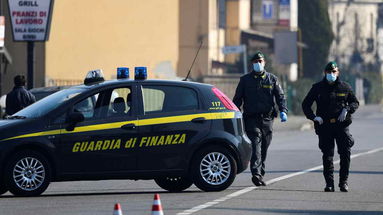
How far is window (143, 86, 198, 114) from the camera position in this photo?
14945 millimetres

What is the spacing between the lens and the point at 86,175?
1455 cm

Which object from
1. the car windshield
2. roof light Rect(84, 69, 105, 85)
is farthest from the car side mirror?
roof light Rect(84, 69, 105, 85)

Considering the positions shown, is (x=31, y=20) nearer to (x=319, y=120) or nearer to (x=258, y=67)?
(x=258, y=67)

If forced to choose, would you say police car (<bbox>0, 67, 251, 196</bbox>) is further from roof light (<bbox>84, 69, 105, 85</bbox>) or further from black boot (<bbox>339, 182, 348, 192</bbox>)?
black boot (<bbox>339, 182, 348, 192</bbox>)

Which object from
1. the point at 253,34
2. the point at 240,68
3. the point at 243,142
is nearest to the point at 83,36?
the point at 240,68

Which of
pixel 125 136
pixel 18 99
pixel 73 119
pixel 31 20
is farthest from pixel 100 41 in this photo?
pixel 73 119

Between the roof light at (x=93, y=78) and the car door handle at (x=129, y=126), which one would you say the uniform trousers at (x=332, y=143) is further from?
the roof light at (x=93, y=78)

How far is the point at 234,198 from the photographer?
46.2ft

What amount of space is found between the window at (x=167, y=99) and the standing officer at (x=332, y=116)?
5.16ft

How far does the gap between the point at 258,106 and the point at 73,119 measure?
110 inches

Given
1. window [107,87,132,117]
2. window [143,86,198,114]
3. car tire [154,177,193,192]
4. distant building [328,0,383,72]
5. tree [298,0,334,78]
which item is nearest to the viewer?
window [107,87,132,117]

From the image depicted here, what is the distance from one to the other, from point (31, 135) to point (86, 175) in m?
0.85

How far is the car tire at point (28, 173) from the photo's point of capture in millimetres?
14281

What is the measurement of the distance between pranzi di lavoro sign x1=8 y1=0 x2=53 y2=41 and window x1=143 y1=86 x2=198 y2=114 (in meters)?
11.1
